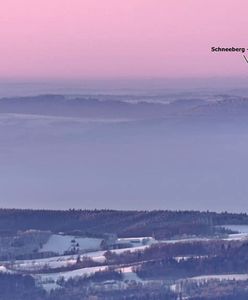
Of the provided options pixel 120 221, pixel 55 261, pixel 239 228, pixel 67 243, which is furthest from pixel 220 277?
pixel 120 221

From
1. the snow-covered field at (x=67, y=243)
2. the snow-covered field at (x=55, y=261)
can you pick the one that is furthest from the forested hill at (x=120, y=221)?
the snow-covered field at (x=55, y=261)

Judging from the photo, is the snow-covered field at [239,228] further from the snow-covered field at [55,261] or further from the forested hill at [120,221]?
the snow-covered field at [55,261]

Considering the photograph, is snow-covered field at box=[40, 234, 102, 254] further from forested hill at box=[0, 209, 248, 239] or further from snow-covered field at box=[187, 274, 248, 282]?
snow-covered field at box=[187, 274, 248, 282]

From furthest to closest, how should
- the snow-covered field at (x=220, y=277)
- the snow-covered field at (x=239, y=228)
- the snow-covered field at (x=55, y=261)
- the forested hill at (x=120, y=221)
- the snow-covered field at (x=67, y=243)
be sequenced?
the forested hill at (x=120, y=221)
the snow-covered field at (x=239, y=228)
the snow-covered field at (x=67, y=243)
the snow-covered field at (x=55, y=261)
the snow-covered field at (x=220, y=277)

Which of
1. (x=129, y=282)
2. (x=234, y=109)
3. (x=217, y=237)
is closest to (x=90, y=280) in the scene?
(x=129, y=282)

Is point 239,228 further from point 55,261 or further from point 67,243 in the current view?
point 55,261

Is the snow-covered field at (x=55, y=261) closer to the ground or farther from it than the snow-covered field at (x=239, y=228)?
closer to the ground

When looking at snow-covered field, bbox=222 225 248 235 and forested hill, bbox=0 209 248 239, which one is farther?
forested hill, bbox=0 209 248 239

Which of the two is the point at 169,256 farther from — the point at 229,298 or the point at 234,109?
the point at 234,109

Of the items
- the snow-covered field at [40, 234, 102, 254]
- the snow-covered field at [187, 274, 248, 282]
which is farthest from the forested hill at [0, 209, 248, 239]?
the snow-covered field at [187, 274, 248, 282]
